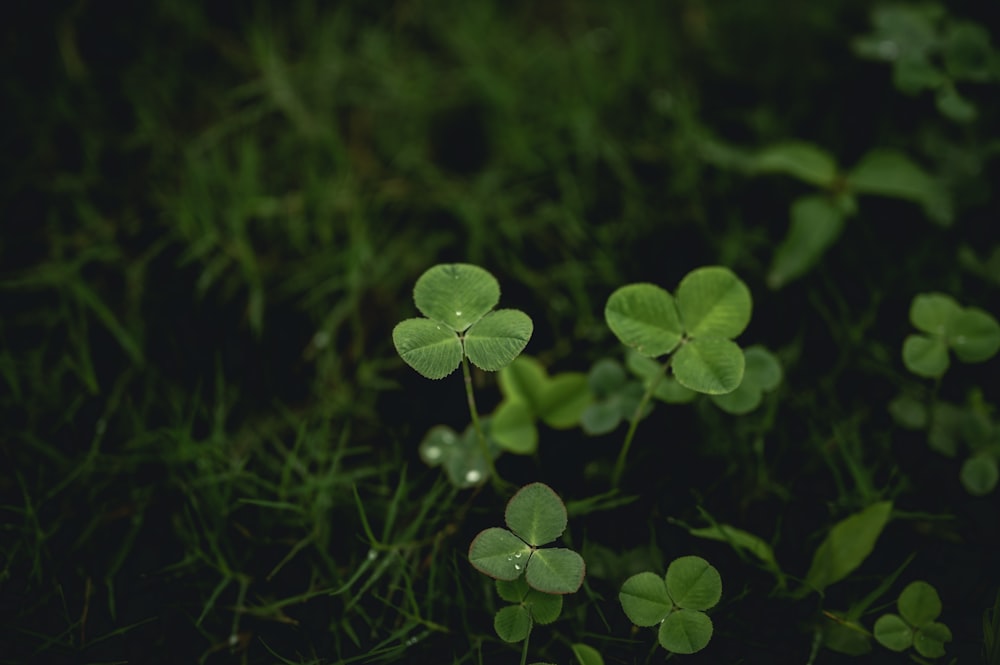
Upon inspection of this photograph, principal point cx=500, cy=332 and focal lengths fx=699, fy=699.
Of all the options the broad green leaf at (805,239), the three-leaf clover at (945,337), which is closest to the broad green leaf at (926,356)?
the three-leaf clover at (945,337)

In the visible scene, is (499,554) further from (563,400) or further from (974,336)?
(974,336)

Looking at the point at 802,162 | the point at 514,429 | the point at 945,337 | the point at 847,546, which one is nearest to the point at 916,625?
Result: the point at 847,546

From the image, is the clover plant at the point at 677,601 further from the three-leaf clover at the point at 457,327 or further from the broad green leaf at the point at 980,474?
the broad green leaf at the point at 980,474

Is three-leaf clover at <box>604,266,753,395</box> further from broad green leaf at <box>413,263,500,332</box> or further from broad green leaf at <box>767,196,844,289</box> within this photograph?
broad green leaf at <box>767,196,844,289</box>

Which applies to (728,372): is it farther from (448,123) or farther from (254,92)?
(254,92)

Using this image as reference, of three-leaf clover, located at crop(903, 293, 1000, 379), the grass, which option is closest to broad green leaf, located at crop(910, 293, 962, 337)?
three-leaf clover, located at crop(903, 293, 1000, 379)

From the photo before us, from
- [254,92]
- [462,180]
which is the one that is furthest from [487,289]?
[254,92]
